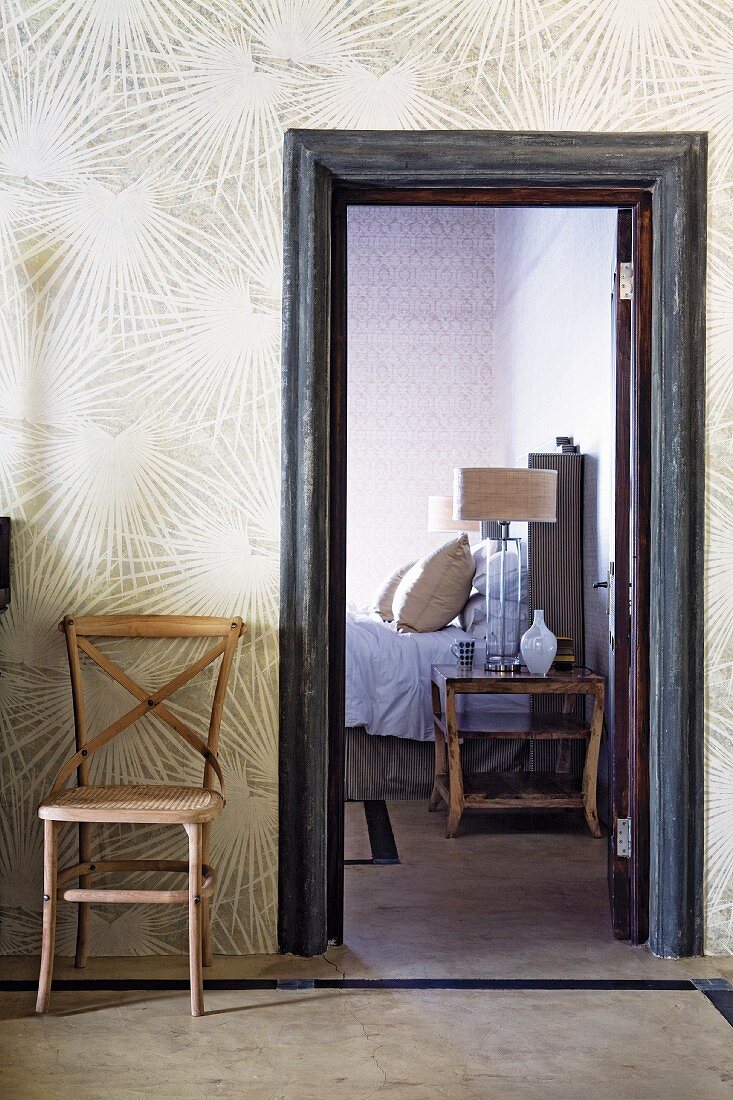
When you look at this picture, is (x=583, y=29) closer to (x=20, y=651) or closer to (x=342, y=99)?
(x=342, y=99)

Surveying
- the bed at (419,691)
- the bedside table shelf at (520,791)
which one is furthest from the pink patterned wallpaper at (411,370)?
the bedside table shelf at (520,791)

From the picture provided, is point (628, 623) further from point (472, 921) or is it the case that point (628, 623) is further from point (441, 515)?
point (441, 515)

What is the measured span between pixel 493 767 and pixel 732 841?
1763 mm

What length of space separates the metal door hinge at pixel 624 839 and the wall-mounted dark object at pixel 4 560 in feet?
6.01

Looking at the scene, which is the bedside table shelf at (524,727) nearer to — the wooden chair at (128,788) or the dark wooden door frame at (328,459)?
the dark wooden door frame at (328,459)

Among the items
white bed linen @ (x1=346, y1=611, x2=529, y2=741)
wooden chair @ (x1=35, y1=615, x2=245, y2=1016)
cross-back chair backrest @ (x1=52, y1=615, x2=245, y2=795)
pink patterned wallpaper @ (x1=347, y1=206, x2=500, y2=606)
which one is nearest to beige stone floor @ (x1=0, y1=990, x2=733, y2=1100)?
wooden chair @ (x1=35, y1=615, x2=245, y2=1016)

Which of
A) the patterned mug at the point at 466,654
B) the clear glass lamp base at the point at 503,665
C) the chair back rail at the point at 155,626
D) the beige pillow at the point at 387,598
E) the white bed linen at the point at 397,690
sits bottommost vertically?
the white bed linen at the point at 397,690

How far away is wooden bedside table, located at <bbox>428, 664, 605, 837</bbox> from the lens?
12.2 ft

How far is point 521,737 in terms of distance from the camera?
3893 mm

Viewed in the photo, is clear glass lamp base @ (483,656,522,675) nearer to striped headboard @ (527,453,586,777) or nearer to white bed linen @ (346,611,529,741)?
white bed linen @ (346,611,529,741)

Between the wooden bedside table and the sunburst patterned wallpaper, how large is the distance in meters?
1.10

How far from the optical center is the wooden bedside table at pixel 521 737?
12.2ft

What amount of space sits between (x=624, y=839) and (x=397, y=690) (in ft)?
5.45

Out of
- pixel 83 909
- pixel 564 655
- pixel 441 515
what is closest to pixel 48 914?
pixel 83 909
